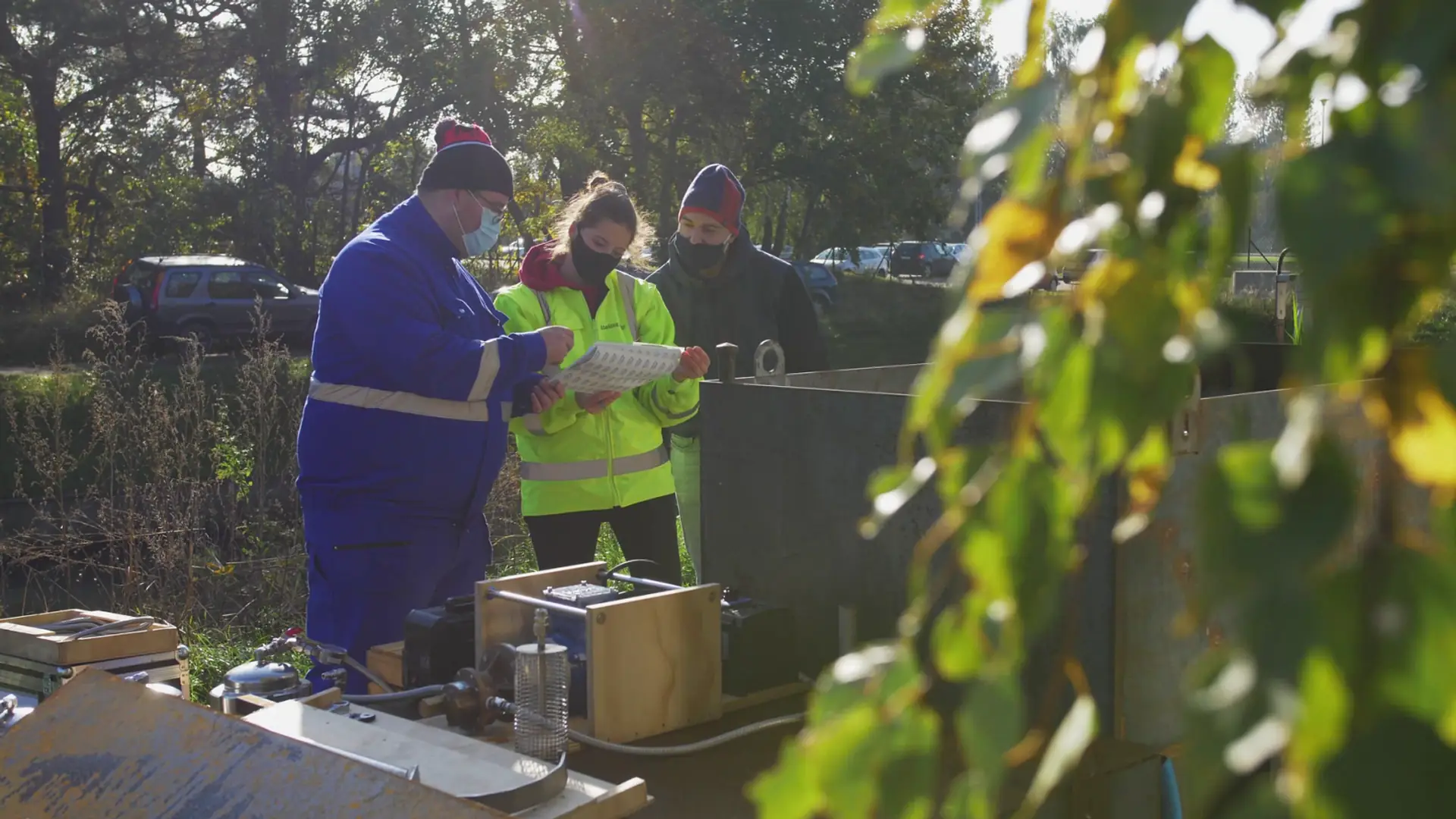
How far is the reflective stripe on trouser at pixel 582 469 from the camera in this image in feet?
13.1

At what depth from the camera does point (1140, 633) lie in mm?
1991

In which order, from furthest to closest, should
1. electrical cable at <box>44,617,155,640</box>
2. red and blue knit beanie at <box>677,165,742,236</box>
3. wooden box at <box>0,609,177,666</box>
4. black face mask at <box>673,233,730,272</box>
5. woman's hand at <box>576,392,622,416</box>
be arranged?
black face mask at <box>673,233,730,272</box> < red and blue knit beanie at <box>677,165,742,236</box> < woman's hand at <box>576,392,622,416</box> < electrical cable at <box>44,617,155,640</box> < wooden box at <box>0,609,177,666</box>

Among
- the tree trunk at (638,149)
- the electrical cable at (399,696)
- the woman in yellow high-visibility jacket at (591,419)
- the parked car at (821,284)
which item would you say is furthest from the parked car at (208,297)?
the electrical cable at (399,696)

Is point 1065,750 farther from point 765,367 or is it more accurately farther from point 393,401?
point 393,401

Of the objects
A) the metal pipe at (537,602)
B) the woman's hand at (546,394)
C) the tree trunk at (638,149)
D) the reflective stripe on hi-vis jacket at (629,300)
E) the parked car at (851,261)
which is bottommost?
the metal pipe at (537,602)

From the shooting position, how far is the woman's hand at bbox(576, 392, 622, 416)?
12.8 ft

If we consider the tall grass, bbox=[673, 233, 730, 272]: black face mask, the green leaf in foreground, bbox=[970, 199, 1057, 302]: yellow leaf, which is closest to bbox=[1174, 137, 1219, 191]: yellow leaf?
bbox=[970, 199, 1057, 302]: yellow leaf

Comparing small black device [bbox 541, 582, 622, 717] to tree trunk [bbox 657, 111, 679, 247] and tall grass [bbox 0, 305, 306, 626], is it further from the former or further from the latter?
tree trunk [bbox 657, 111, 679, 247]

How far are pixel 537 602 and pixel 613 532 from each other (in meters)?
1.80

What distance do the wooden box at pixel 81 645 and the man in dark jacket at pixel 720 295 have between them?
6.57 feet

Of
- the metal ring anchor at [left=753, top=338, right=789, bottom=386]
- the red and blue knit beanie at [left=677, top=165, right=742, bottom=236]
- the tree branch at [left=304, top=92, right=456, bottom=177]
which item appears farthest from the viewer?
the tree branch at [left=304, top=92, right=456, bottom=177]

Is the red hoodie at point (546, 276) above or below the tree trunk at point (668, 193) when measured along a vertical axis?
below

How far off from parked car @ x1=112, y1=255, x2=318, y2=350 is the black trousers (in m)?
15.8

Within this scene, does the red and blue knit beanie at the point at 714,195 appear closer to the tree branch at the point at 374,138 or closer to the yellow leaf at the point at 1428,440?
the yellow leaf at the point at 1428,440
